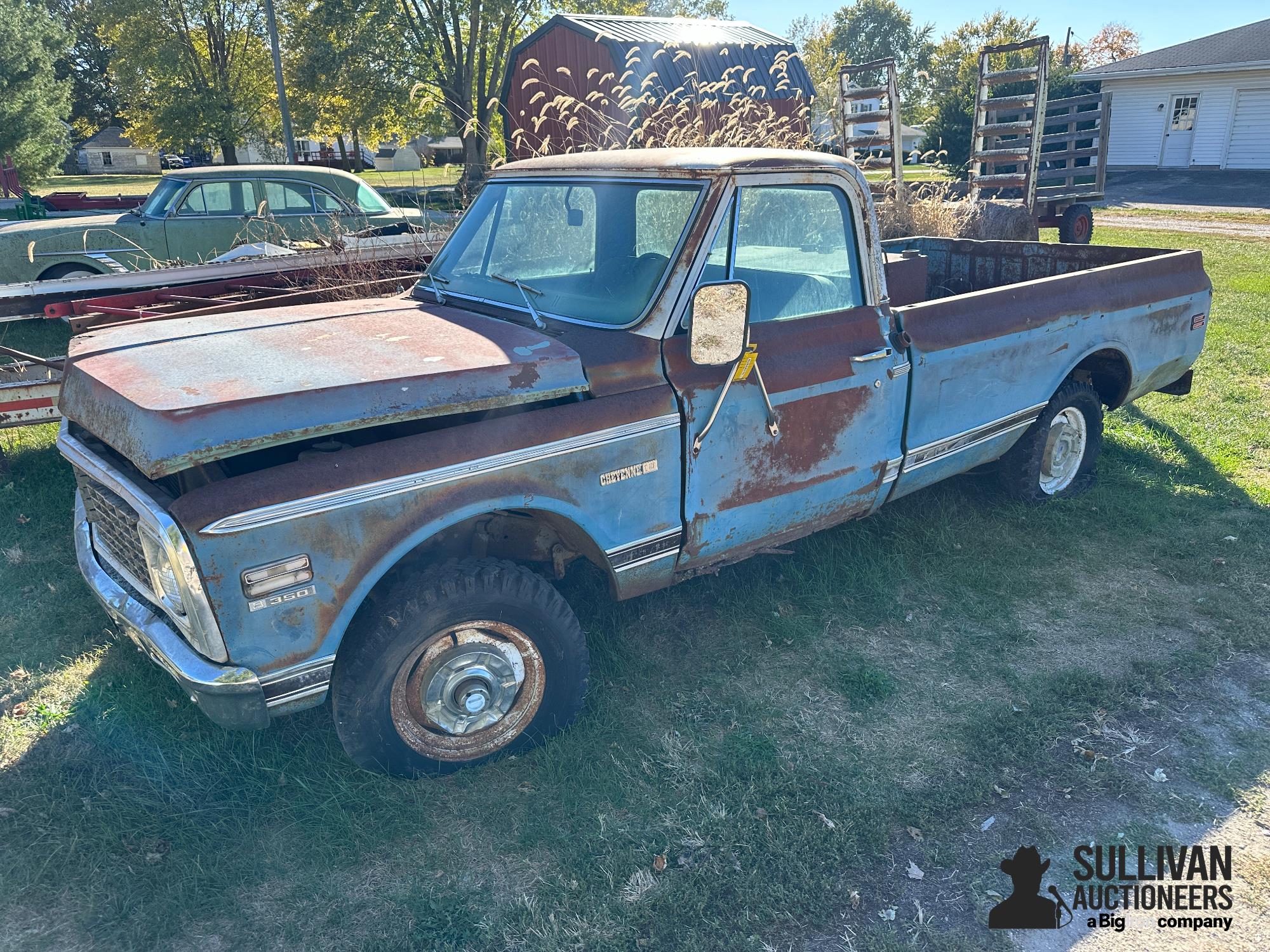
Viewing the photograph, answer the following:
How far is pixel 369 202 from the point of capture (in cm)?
1034

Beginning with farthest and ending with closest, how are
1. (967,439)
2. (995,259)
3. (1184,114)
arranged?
1. (1184,114)
2. (995,259)
3. (967,439)

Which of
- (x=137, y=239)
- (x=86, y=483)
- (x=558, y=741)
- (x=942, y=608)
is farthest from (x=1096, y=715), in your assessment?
(x=137, y=239)

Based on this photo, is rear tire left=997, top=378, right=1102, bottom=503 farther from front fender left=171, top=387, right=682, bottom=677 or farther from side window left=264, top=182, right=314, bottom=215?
side window left=264, top=182, right=314, bottom=215

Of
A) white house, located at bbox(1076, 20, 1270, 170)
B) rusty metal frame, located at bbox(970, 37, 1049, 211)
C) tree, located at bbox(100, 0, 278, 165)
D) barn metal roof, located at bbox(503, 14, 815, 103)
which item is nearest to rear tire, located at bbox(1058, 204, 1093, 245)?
rusty metal frame, located at bbox(970, 37, 1049, 211)

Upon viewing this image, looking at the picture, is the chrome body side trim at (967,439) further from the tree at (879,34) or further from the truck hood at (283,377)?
the tree at (879,34)

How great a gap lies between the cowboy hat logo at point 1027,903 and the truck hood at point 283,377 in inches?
80.4

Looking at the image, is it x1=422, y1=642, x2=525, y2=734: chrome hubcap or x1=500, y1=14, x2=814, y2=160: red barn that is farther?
x1=500, y1=14, x2=814, y2=160: red barn

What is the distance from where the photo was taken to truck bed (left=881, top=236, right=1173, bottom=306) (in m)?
5.59

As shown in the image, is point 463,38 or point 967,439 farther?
point 463,38

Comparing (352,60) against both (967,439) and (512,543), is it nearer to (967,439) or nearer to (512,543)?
(967,439)

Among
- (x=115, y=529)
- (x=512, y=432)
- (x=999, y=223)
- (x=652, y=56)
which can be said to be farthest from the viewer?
(x=652, y=56)

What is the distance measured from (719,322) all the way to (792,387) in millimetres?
621

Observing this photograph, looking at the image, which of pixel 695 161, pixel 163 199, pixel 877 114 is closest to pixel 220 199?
pixel 163 199

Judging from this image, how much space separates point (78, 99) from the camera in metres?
52.1
